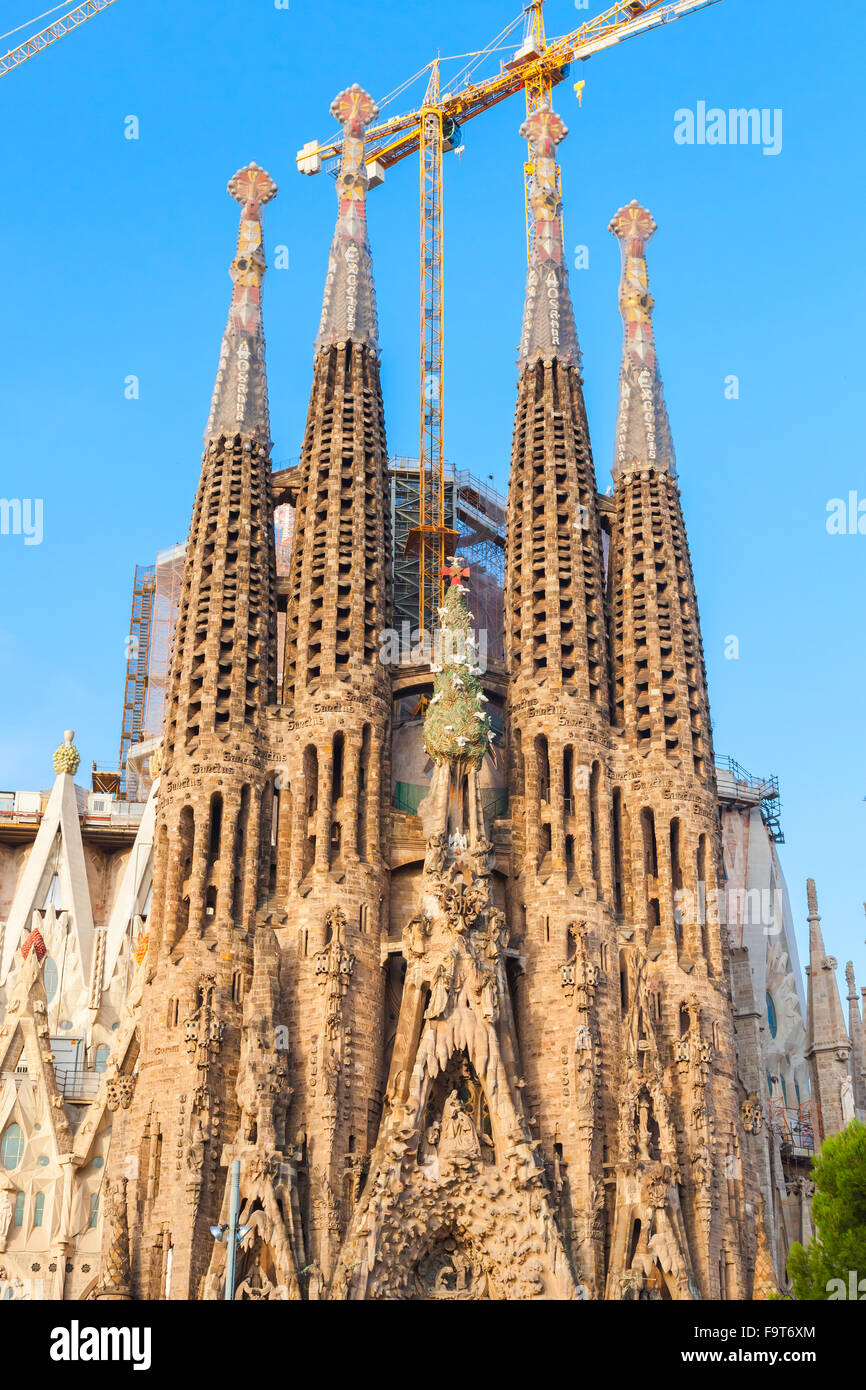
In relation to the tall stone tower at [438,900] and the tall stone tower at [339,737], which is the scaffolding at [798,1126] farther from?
the tall stone tower at [339,737]

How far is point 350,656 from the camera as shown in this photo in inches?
1809

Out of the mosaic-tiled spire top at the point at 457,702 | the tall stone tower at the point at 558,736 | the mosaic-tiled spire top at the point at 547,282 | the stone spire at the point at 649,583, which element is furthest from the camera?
the mosaic-tiled spire top at the point at 547,282

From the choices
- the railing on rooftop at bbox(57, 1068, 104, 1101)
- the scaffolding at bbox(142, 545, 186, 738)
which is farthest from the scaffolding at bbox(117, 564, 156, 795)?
the railing on rooftop at bbox(57, 1068, 104, 1101)

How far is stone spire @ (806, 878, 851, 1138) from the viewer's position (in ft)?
184

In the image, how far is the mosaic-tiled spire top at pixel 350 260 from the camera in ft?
166

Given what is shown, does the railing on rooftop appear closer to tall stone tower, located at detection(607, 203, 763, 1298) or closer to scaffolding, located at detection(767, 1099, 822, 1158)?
tall stone tower, located at detection(607, 203, 763, 1298)

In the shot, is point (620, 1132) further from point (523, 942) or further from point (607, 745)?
point (607, 745)

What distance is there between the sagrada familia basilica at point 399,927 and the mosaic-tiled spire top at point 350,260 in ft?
0.42

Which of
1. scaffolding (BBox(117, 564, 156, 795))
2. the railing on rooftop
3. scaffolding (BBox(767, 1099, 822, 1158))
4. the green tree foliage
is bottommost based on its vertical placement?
the green tree foliage

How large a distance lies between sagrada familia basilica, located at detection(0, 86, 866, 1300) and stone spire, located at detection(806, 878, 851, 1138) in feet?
7.29

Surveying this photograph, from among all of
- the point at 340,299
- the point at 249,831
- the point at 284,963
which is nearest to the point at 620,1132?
the point at 284,963

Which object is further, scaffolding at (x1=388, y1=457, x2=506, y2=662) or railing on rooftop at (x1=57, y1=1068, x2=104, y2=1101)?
scaffolding at (x1=388, y1=457, x2=506, y2=662)

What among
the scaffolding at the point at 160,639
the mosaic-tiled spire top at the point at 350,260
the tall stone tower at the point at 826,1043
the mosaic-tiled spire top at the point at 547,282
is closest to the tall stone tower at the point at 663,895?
the mosaic-tiled spire top at the point at 547,282
